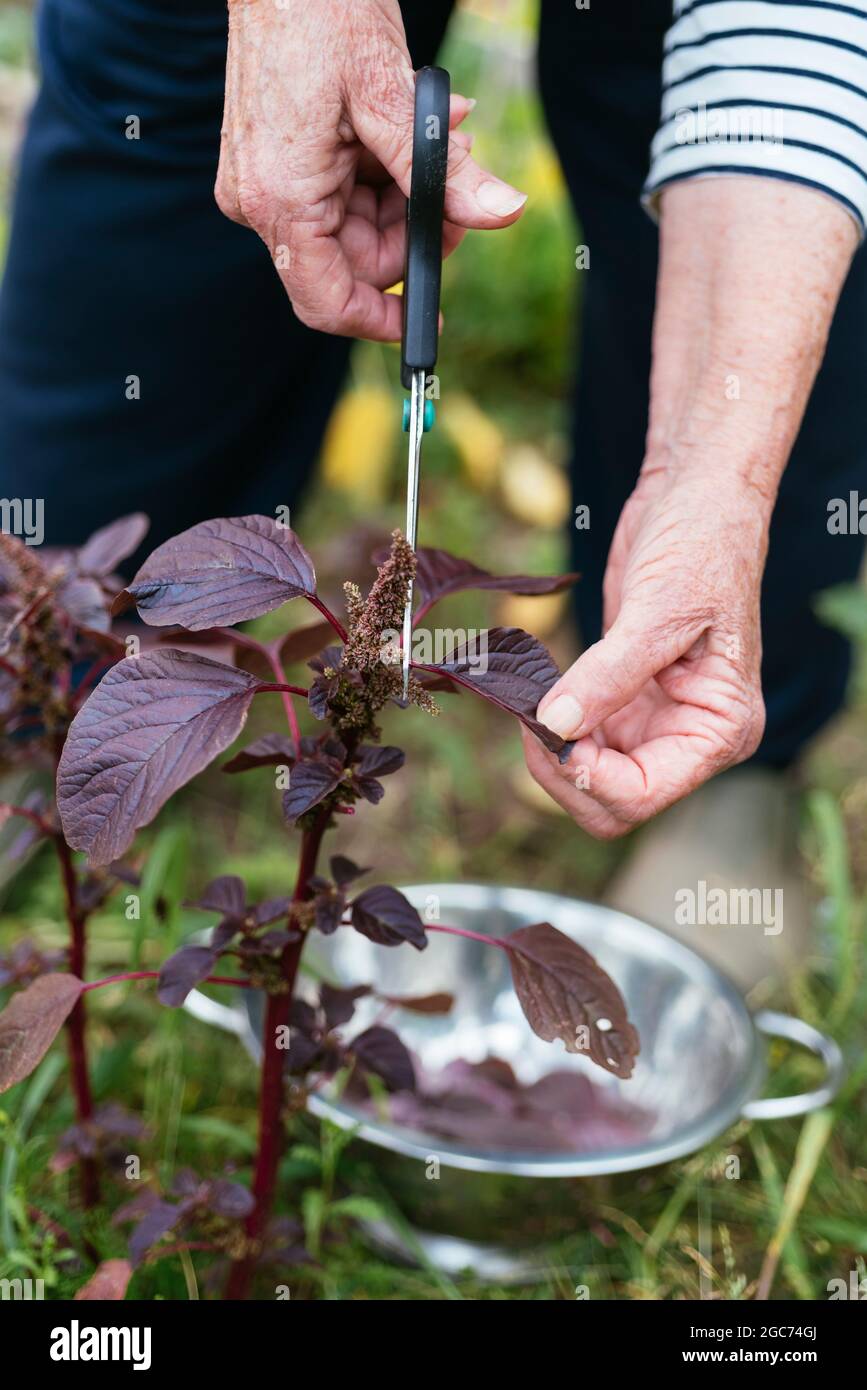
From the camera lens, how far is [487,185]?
1.00 meters

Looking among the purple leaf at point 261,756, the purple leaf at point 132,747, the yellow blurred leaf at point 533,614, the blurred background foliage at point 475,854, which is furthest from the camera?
the yellow blurred leaf at point 533,614

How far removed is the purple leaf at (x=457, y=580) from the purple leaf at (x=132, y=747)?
0.21m

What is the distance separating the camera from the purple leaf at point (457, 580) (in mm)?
1005

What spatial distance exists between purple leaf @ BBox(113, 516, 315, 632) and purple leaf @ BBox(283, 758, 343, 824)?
0.12 meters

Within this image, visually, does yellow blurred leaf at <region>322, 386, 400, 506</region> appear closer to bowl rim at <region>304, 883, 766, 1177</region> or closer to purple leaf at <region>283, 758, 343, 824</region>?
bowl rim at <region>304, 883, 766, 1177</region>

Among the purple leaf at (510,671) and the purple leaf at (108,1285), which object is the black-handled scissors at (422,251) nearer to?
Answer: the purple leaf at (510,671)

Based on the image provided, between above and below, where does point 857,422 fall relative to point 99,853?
above

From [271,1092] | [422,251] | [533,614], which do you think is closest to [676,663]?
[422,251]

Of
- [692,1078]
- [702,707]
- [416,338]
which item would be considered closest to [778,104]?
[416,338]

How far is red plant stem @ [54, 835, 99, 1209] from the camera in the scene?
1095 mm

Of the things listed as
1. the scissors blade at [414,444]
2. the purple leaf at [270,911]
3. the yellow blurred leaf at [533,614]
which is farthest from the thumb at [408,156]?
the yellow blurred leaf at [533,614]
